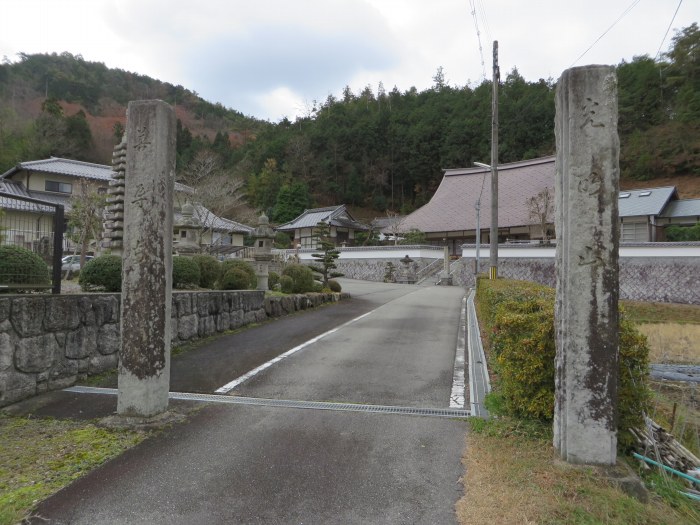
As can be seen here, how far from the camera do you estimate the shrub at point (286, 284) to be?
14039 mm

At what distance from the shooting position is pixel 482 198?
1454 inches

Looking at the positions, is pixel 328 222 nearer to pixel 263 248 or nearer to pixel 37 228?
pixel 263 248

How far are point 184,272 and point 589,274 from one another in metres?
7.81

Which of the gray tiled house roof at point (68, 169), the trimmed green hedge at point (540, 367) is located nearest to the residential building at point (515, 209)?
the gray tiled house roof at point (68, 169)

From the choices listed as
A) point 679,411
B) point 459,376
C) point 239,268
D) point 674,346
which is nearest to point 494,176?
point 674,346

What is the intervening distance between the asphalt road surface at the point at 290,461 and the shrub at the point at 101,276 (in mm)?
1809

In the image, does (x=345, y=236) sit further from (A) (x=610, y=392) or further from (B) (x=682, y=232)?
(A) (x=610, y=392)

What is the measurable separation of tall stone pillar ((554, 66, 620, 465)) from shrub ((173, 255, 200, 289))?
763cm

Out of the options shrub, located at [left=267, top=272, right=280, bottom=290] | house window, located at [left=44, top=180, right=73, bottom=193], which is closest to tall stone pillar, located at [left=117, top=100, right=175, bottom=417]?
shrub, located at [left=267, top=272, right=280, bottom=290]

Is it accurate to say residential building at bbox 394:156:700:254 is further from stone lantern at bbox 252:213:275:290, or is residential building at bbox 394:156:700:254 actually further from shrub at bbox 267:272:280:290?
shrub at bbox 267:272:280:290

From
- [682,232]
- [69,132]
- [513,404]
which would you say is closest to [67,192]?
[69,132]

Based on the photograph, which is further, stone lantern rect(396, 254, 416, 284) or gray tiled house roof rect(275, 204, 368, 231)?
gray tiled house roof rect(275, 204, 368, 231)

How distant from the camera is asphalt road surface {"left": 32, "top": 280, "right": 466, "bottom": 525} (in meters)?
2.55

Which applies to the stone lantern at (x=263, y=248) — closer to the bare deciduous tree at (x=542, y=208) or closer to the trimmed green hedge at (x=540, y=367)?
the trimmed green hedge at (x=540, y=367)
